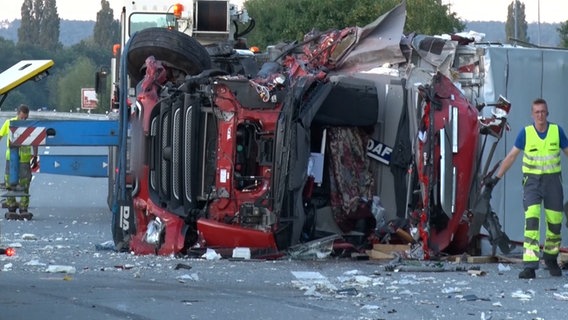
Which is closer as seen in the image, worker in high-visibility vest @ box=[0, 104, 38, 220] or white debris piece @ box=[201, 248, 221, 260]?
white debris piece @ box=[201, 248, 221, 260]

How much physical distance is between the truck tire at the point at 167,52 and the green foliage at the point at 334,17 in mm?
24429

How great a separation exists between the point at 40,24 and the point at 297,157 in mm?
123520

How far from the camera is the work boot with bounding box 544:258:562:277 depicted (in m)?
13.3

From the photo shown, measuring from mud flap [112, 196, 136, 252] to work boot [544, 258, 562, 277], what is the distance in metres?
4.35

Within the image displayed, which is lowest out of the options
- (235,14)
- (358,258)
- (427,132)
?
(358,258)

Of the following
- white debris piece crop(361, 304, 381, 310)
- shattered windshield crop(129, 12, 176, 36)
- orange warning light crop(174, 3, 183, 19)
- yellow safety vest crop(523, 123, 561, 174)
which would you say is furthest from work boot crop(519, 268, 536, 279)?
shattered windshield crop(129, 12, 176, 36)

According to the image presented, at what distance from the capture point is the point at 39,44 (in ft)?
432

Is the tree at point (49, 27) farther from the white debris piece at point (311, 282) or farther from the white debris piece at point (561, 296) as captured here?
the white debris piece at point (561, 296)

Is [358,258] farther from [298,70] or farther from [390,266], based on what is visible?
[298,70]

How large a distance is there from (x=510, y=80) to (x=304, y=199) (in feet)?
9.16

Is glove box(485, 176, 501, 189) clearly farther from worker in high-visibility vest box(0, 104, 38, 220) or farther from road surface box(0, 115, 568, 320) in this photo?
worker in high-visibility vest box(0, 104, 38, 220)

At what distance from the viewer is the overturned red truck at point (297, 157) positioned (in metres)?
14.5

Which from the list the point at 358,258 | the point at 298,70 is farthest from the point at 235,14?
the point at 358,258

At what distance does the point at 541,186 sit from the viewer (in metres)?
13.5
